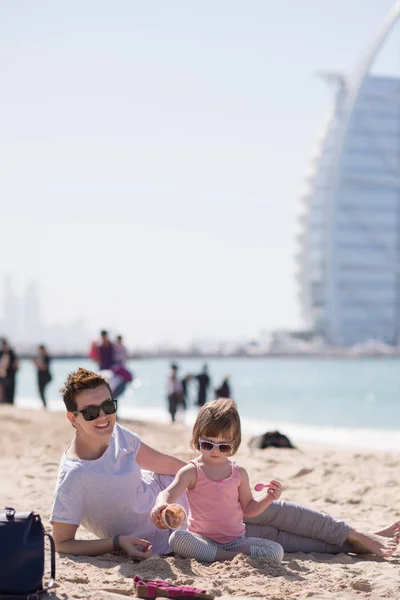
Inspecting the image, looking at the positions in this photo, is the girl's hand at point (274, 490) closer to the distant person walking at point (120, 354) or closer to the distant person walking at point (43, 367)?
the distant person walking at point (120, 354)

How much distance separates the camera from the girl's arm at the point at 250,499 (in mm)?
4016

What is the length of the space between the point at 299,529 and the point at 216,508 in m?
0.53

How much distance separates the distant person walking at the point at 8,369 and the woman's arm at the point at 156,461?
11.2 metres

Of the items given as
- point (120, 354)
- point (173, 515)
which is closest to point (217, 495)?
point (173, 515)

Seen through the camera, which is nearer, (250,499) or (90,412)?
(90,412)

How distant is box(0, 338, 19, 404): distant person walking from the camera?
1524 centimetres

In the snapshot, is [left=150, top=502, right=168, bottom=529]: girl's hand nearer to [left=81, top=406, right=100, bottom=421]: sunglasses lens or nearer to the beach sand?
the beach sand

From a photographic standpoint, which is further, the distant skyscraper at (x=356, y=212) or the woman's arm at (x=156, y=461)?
the distant skyscraper at (x=356, y=212)

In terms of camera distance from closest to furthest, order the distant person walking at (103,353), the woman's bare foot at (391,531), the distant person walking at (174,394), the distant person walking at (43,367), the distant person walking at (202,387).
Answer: the woman's bare foot at (391,531) → the distant person walking at (103,353) → the distant person walking at (43,367) → the distant person walking at (174,394) → the distant person walking at (202,387)

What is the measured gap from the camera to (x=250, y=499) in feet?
13.6

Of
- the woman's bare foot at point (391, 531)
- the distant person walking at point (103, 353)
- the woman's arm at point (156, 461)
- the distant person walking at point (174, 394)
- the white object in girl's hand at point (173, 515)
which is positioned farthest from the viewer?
the distant person walking at point (174, 394)

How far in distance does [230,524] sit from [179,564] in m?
0.29

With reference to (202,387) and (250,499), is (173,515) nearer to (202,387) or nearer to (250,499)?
(250,499)

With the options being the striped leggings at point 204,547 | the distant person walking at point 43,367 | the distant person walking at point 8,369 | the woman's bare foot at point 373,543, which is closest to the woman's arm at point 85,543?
the striped leggings at point 204,547
